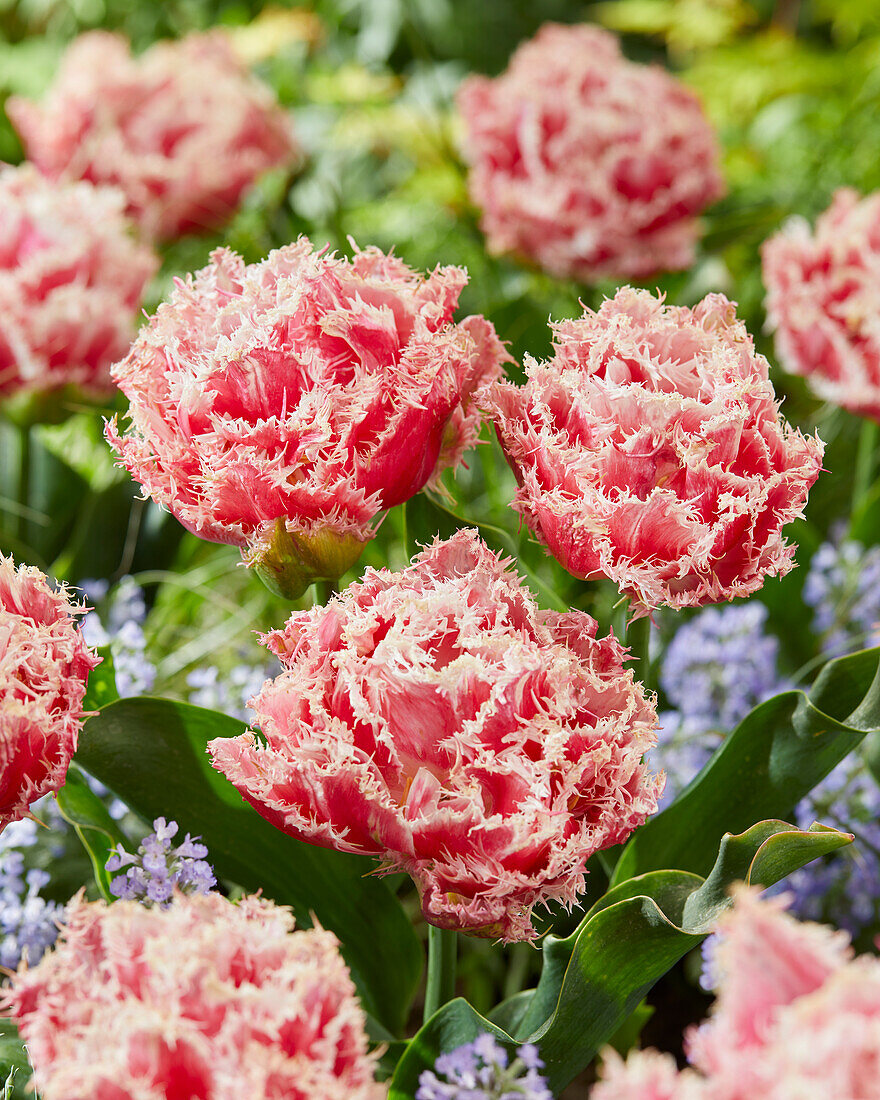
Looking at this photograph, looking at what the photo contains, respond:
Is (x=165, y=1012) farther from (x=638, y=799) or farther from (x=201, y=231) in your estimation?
(x=201, y=231)

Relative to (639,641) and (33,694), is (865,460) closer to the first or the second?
(639,641)

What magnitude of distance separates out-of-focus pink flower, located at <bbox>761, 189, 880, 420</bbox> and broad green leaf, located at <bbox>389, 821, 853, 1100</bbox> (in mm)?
440

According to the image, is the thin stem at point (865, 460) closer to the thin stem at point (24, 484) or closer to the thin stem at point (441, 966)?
the thin stem at point (441, 966)

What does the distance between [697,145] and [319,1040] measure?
0.96m

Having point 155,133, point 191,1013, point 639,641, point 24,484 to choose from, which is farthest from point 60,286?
point 191,1013

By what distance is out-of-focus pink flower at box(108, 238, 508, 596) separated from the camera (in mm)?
372

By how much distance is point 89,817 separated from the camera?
47 centimetres

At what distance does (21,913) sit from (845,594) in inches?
22.0

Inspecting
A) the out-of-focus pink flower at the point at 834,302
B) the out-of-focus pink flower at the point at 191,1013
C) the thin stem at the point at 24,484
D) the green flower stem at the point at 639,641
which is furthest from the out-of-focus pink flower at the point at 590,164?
the out-of-focus pink flower at the point at 191,1013

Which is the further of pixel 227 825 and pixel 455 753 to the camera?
pixel 227 825

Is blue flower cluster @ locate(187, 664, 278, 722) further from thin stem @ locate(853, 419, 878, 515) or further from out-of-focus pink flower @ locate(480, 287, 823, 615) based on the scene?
thin stem @ locate(853, 419, 878, 515)

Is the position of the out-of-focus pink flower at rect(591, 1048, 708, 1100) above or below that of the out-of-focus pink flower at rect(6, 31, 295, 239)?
above

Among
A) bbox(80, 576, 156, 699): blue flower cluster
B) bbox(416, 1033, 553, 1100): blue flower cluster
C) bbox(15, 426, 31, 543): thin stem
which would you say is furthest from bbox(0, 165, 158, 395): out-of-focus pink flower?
bbox(416, 1033, 553, 1100): blue flower cluster

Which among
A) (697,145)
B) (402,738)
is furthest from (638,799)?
(697,145)
